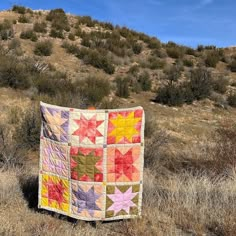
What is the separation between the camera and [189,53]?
34.2 metres

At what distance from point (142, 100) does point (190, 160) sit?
10668 mm

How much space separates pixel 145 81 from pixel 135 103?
3698 millimetres

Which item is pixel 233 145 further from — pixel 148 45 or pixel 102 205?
pixel 148 45

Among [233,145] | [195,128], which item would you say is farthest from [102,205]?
[195,128]

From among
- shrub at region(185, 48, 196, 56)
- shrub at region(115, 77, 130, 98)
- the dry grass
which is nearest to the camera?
the dry grass

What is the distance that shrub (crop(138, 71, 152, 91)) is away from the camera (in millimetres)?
23616

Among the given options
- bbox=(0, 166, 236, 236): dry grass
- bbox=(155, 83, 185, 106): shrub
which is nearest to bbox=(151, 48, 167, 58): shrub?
bbox=(155, 83, 185, 106): shrub

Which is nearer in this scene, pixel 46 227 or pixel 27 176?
pixel 46 227

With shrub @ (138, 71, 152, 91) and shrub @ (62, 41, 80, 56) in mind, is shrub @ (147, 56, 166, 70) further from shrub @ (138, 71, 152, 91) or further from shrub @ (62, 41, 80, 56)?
shrub @ (62, 41, 80, 56)

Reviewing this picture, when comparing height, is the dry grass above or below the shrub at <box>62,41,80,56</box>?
below

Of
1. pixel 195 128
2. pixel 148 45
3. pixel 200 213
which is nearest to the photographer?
pixel 200 213

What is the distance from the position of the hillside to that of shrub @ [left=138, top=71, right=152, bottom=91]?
2.8 inches

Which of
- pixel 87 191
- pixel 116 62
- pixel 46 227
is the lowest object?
pixel 46 227

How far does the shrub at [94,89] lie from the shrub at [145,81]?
2.30 metres
